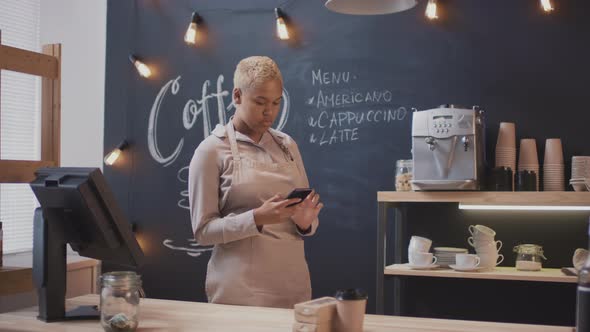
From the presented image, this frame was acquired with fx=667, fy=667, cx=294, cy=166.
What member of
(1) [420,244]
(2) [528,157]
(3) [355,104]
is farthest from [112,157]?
(2) [528,157]

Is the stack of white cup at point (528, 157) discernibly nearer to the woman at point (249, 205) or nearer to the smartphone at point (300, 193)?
the woman at point (249, 205)

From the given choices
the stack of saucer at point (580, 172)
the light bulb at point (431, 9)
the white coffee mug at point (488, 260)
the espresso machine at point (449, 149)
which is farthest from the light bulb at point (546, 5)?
the white coffee mug at point (488, 260)

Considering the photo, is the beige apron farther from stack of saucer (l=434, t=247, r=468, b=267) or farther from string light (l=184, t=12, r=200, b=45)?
string light (l=184, t=12, r=200, b=45)

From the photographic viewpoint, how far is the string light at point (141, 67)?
14.9 feet

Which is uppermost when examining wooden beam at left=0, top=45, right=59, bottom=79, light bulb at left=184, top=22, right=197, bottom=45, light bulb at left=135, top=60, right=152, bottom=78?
light bulb at left=184, top=22, right=197, bottom=45

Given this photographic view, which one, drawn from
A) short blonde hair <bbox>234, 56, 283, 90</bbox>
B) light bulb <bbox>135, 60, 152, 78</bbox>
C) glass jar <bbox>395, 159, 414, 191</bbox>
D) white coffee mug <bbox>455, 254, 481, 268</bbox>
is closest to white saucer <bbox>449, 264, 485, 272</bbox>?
white coffee mug <bbox>455, 254, 481, 268</bbox>

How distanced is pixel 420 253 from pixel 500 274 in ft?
1.39

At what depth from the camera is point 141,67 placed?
454cm

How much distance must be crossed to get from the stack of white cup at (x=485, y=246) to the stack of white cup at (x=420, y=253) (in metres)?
0.24

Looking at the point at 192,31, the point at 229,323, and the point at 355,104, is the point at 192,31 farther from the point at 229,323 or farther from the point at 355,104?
the point at 229,323

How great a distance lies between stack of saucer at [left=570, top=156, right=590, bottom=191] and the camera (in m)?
3.32

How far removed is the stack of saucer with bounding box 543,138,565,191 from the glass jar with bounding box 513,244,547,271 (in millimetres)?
316

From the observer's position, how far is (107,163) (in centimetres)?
447

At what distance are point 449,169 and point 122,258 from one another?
6.45 feet
